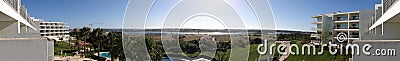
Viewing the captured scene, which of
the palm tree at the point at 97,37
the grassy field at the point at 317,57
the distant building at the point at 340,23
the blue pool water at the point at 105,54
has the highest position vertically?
the distant building at the point at 340,23

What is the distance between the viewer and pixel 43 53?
131 inches

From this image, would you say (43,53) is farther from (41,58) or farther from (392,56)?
(392,56)

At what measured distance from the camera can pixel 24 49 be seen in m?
3.24

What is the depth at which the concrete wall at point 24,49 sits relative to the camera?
10.3ft

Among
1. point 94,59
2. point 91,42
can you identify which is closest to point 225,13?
point 94,59

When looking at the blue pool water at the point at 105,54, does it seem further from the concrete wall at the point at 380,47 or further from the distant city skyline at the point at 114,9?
the concrete wall at the point at 380,47

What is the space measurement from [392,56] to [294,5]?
10.8 ft

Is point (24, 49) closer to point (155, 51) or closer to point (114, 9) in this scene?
point (114, 9)

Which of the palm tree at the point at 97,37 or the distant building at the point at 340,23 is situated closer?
the palm tree at the point at 97,37

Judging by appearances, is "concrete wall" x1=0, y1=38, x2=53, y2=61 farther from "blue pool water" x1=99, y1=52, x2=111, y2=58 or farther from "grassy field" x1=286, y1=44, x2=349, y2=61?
"blue pool water" x1=99, y1=52, x2=111, y2=58

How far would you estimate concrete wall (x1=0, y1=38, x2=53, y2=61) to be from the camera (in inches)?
124

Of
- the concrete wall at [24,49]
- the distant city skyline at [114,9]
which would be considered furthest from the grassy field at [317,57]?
the concrete wall at [24,49]

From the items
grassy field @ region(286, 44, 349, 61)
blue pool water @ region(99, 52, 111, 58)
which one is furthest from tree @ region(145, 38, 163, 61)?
blue pool water @ region(99, 52, 111, 58)

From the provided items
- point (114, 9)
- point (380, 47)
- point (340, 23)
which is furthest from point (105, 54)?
point (380, 47)
